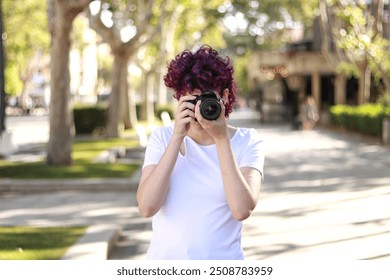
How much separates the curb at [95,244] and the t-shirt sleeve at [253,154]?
165 inches

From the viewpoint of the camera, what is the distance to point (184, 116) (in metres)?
2.70

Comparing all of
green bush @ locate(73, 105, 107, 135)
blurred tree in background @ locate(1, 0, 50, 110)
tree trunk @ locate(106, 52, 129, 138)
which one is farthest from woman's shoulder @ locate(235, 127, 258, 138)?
blurred tree in background @ locate(1, 0, 50, 110)

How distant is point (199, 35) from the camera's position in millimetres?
44375

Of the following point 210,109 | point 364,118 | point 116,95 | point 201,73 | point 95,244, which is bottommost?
point 364,118

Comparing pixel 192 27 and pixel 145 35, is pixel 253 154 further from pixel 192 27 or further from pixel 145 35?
pixel 192 27

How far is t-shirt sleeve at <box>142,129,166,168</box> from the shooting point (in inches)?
114

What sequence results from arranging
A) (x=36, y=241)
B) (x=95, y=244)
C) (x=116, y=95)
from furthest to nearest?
(x=116, y=95), (x=36, y=241), (x=95, y=244)

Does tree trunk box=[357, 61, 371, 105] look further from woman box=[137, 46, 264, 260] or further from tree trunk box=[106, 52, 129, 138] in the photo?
woman box=[137, 46, 264, 260]

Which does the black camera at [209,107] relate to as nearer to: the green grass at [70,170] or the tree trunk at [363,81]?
the green grass at [70,170]

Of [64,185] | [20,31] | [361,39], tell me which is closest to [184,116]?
[64,185]

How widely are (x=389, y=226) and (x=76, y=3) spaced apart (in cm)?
753

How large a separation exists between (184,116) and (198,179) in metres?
0.24

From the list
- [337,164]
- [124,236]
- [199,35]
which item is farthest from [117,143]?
[199,35]

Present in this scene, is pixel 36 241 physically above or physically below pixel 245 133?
below
